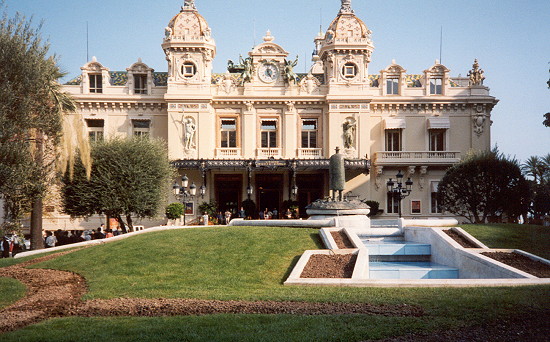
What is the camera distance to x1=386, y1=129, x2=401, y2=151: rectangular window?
41500mm

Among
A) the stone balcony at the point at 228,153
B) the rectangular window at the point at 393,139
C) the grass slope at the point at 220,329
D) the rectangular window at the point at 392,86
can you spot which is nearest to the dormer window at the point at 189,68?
the stone balcony at the point at 228,153

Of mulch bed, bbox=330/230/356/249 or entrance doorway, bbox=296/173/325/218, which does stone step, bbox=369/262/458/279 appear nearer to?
mulch bed, bbox=330/230/356/249

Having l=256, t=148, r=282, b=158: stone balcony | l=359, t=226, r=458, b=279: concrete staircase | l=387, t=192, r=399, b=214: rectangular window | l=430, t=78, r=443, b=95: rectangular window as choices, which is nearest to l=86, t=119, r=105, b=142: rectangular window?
l=256, t=148, r=282, b=158: stone balcony

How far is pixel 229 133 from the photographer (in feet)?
134

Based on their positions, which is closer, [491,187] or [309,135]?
[491,187]

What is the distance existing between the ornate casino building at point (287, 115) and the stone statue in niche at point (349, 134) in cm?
13

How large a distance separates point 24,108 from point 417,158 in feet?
100

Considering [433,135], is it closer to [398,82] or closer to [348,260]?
[398,82]

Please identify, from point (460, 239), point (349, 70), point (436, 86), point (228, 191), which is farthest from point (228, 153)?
point (460, 239)

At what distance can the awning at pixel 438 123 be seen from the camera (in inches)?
1603

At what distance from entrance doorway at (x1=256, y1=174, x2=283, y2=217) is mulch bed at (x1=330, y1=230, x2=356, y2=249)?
20204 millimetres

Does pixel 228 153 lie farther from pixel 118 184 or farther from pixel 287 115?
pixel 118 184

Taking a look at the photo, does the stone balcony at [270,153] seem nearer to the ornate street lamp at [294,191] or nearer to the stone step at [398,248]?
the ornate street lamp at [294,191]

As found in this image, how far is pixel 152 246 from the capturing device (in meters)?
18.4
